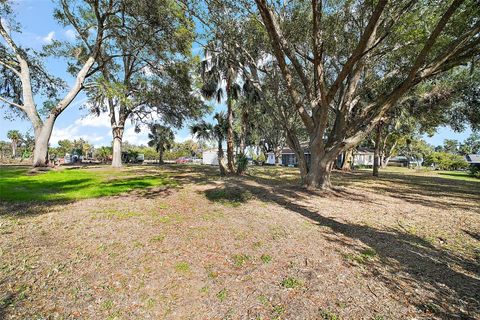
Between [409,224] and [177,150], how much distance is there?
76.6 m

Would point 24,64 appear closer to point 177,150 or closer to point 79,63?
point 79,63

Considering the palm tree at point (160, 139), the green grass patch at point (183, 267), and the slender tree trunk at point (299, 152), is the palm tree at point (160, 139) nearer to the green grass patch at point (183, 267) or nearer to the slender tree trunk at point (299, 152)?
the slender tree trunk at point (299, 152)

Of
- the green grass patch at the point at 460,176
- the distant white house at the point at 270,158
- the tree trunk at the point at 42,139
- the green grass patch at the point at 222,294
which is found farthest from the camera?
the distant white house at the point at 270,158

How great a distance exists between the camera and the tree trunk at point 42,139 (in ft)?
48.6

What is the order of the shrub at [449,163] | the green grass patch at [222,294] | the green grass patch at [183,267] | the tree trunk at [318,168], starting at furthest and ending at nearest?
the shrub at [449,163] → the tree trunk at [318,168] → the green grass patch at [183,267] → the green grass patch at [222,294]

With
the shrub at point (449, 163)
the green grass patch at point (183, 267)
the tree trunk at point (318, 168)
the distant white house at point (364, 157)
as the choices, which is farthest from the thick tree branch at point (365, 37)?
the distant white house at point (364, 157)

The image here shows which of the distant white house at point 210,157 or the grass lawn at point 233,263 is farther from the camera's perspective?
the distant white house at point 210,157

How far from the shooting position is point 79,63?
19891 millimetres

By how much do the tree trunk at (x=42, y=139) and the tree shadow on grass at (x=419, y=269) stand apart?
16634 mm

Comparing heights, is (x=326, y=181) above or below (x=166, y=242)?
above

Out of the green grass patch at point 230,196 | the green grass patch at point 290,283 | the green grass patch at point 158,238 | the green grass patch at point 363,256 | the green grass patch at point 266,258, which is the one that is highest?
the green grass patch at point 230,196

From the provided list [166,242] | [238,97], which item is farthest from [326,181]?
[238,97]

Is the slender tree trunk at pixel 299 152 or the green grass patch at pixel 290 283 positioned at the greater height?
the slender tree trunk at pixel 299 152

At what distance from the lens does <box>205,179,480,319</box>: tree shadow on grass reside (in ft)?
9.61
